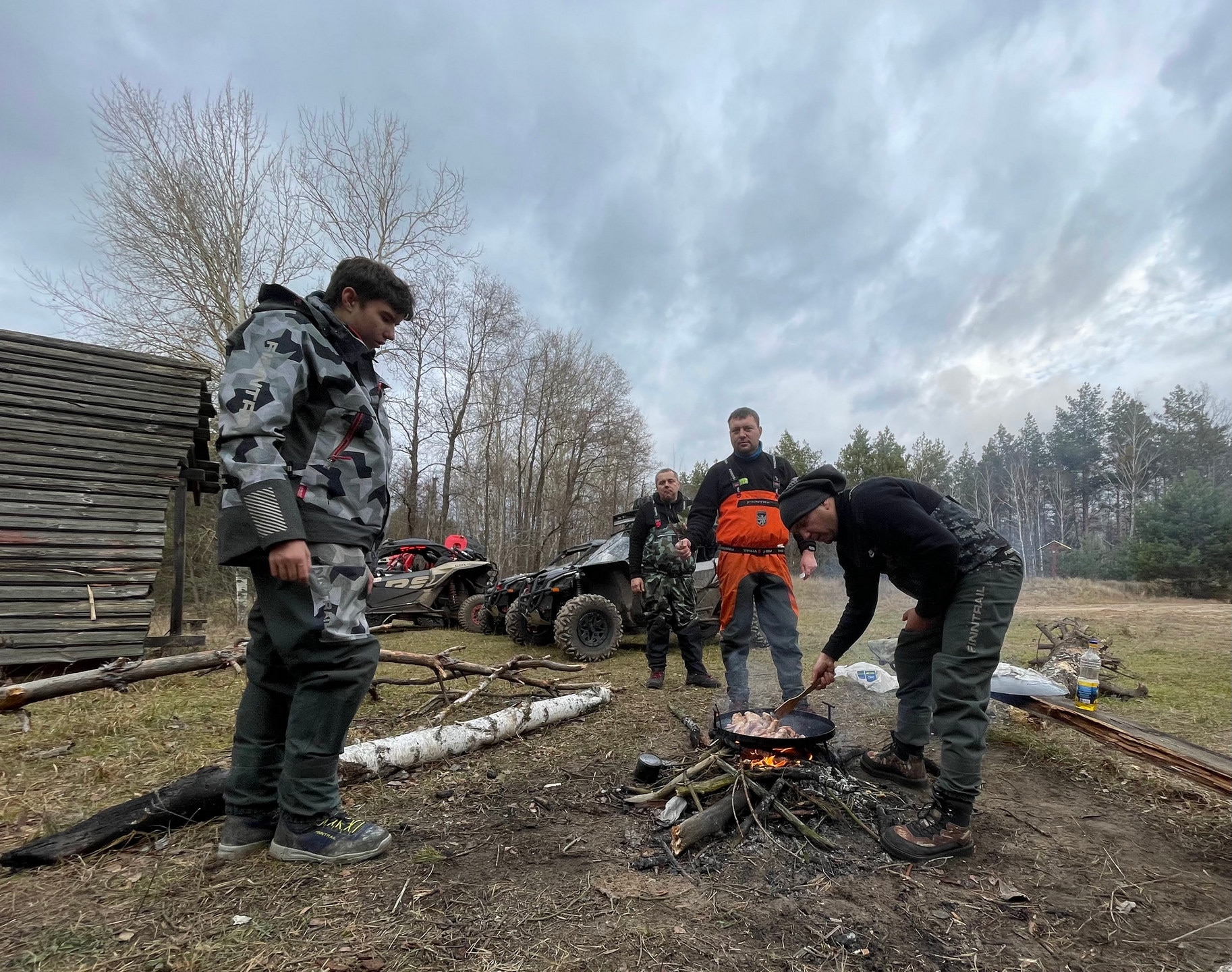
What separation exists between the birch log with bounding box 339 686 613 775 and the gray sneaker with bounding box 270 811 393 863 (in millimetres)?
721

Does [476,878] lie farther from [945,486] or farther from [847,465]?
[945,486]

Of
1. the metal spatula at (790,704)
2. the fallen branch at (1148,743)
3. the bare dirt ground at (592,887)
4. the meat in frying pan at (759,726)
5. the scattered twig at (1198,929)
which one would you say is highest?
the metal spatula at (790,704)

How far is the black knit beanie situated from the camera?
2559 millimetres

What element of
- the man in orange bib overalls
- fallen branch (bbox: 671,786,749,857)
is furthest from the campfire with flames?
the man in orange bib overalls

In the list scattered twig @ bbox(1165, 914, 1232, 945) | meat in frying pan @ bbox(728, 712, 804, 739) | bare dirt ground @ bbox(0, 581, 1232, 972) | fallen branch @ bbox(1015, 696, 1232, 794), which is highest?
meat in frying pan @ bbox(728, 712, 804, 739)

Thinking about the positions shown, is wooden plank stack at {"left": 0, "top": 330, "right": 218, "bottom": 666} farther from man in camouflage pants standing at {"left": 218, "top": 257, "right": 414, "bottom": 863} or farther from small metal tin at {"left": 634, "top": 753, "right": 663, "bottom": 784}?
small metal tin at {"left": 634, "top": 753, "right": 663, "bottom": 784}

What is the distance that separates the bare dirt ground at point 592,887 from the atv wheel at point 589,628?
3.07m

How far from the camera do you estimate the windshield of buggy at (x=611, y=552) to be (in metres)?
7.16

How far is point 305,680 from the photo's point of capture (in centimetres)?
207

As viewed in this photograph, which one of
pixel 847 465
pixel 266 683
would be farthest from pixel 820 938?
pixel 847 465

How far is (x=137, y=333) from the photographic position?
44.5ft

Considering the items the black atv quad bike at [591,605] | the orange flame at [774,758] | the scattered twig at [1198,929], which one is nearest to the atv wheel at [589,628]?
the black atv quad bike at [591,605]

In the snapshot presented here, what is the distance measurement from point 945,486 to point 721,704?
4099 centimetres

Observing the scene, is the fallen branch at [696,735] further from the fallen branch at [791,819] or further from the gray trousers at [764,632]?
the fallen branch at [791,819]
